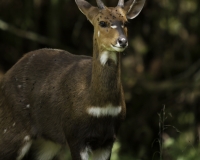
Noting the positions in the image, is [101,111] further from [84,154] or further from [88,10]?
[88,10]

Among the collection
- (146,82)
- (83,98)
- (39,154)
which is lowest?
(146,82)

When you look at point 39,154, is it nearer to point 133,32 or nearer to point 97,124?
point 97,124

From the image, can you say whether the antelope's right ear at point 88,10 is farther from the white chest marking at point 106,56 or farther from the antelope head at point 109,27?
the white chest marking at point 106,56

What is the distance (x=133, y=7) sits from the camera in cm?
835

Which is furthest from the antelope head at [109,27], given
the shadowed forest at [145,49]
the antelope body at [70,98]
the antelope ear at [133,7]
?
the shadowed forest at [145,49]

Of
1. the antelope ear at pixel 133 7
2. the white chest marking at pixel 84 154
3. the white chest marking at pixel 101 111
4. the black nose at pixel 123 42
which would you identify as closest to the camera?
the black nose at pixel 123 42

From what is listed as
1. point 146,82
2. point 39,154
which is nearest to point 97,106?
point 39,154

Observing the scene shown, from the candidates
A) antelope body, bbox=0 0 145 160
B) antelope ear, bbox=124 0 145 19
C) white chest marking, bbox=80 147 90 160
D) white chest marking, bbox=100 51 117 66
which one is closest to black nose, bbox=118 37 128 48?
antelope body, bbox=0 0 145 160

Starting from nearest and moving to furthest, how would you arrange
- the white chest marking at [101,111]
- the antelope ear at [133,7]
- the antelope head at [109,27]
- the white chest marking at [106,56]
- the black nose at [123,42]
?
the black nose at [123,42] → the antelope head at [109,27] → the white chest marking at [106,56] → the white chest marking at [101,111] → the antelope ear at [133,7]

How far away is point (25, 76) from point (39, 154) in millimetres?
937

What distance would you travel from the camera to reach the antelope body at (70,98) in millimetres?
7742

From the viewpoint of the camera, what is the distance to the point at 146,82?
13586 millimetres

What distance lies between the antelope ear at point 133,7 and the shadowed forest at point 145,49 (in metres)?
4.76

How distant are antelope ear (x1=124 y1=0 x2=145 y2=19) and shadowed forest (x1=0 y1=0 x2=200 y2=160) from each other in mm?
4763
